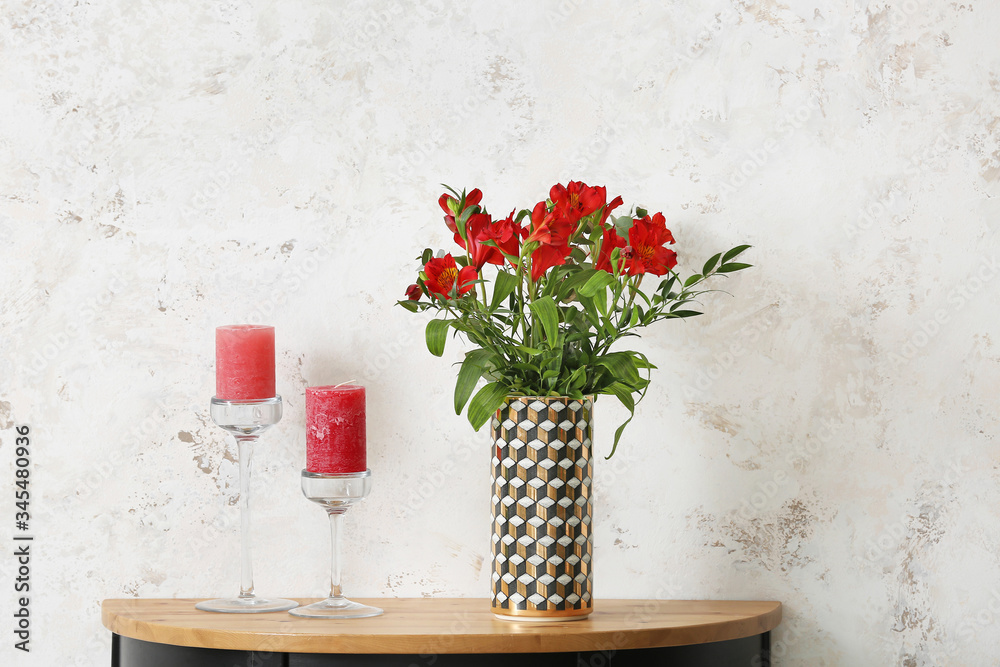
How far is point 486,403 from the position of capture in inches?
38.7

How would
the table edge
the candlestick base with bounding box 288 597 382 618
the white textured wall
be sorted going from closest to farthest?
the table edge
the candlestick base with bounding box 288 597 382 618
the white textured wall

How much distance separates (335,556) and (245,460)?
18cm

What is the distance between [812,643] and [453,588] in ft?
1.68

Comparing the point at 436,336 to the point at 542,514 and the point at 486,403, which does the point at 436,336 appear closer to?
the point at 486,403

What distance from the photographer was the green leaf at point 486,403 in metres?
0.97

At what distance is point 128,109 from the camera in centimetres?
122

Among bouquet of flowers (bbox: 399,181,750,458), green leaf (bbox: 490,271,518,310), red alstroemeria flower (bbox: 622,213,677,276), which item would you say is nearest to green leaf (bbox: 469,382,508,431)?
bouquet of flowers (bbox: 399,181,750,458)

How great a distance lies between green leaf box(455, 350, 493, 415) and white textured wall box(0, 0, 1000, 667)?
0.19 m

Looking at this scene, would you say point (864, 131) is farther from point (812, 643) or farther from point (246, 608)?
point (246, 608)

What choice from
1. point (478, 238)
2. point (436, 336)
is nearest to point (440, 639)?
point (436, 336)

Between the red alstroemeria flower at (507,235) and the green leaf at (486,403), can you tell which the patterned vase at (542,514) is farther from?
the red alstroemeria flower at (507,235)

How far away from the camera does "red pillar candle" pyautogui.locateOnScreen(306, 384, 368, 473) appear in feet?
3.42

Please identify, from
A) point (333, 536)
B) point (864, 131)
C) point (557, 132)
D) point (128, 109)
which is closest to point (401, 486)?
point (333, 536)

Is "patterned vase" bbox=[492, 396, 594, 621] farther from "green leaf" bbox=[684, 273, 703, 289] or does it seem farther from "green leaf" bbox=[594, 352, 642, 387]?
"green leaf" bbox=[684, 273, 703, 289]
